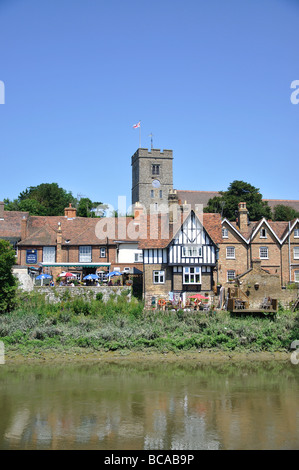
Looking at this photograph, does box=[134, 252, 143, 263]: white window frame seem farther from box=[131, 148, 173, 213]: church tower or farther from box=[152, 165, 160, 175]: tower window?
box=[152, 165, 160, 175]: tower window

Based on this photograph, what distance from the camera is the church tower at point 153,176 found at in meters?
81.9

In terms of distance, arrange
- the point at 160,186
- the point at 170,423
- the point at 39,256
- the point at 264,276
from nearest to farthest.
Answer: the point at 170,423 < the point at 264,276 < the point at 39,256 < the point at 160,186

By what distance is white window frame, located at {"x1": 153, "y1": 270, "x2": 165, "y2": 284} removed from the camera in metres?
36.6

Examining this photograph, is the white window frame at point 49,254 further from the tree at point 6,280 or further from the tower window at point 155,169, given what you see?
the tower window at point 155,169

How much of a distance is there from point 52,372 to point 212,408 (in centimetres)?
945

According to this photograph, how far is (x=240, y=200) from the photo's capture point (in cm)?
5684

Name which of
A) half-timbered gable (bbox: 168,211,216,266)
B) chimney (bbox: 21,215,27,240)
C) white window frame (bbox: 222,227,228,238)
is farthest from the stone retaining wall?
white window frame (bbox: 222,227,228,238)

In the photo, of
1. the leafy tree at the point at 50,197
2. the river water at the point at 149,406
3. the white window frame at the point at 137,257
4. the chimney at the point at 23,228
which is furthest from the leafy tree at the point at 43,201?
the river water at the point at 149,406

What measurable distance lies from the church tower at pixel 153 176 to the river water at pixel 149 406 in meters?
57.0

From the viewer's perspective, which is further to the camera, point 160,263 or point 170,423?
point 160,263

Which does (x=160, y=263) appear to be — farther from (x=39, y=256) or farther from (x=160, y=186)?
(x=160, y=186)

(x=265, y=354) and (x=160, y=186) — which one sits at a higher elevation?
(x=160, y=186)

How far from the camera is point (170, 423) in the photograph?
17062mm

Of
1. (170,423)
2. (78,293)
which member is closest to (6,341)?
(78,293)
